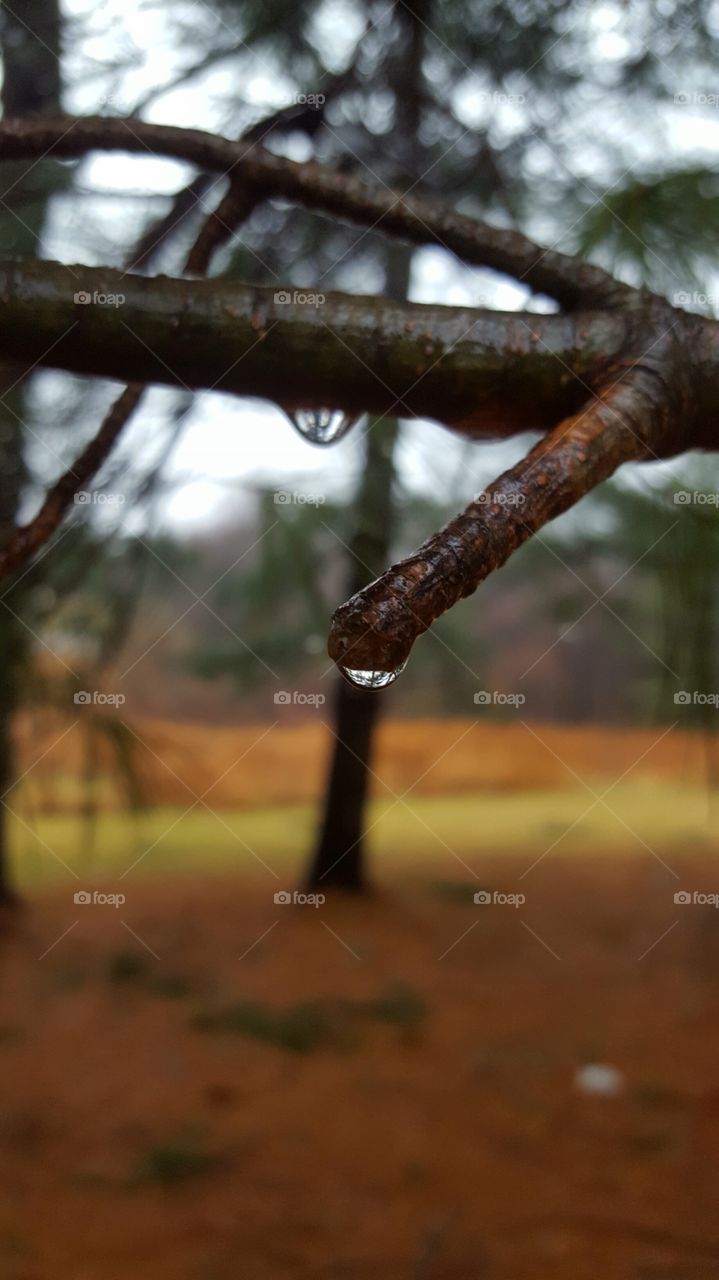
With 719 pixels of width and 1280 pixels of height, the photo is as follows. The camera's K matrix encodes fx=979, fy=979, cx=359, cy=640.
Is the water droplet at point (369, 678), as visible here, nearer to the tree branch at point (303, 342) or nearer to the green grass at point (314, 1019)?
the tree branch at point (303, 342)

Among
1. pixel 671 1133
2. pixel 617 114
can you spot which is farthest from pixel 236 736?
pixel 617 114

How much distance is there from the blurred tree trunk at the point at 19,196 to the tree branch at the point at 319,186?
0.32 ft

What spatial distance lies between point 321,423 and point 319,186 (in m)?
0.17

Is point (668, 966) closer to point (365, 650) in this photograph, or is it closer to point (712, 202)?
point (712, 202)

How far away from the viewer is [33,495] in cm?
149

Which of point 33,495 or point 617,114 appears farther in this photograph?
point 617,114

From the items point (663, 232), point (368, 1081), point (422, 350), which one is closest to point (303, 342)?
point (422, 350)

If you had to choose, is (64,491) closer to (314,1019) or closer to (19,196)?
(19,196)

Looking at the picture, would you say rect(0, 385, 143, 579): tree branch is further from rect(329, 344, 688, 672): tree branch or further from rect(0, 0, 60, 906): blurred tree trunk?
rect(329, 344, 688, 672): tree branch

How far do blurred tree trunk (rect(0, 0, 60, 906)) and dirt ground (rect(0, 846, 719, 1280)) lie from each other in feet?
3.49

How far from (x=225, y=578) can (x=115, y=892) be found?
114 centimetres

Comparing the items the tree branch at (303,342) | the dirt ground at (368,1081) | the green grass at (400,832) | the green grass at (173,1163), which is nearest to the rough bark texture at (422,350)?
the tree branch at (303,342)

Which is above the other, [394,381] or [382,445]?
[382,445]

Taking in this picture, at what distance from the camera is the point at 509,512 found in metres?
0.44
